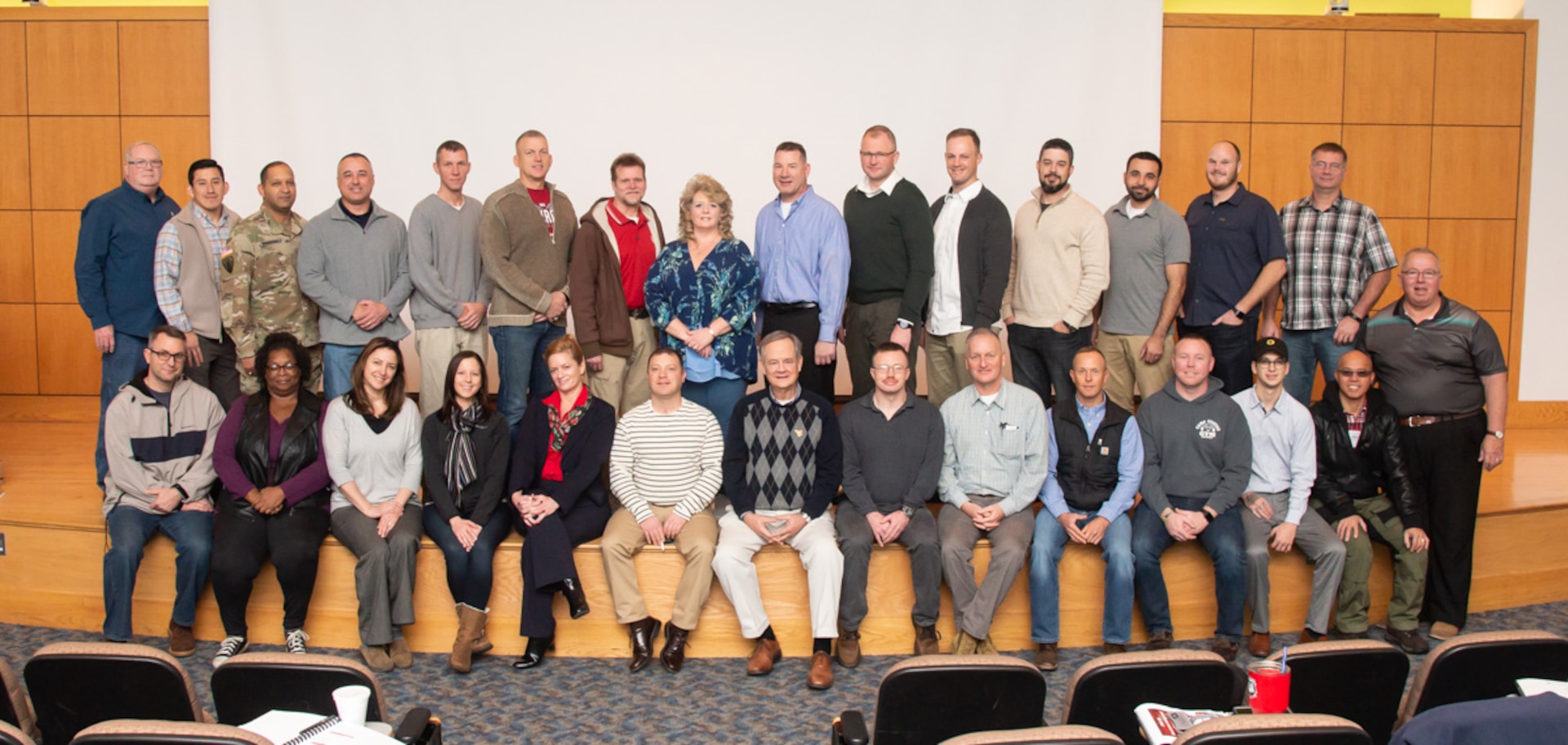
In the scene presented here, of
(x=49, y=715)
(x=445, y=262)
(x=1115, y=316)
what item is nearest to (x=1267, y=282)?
(x=1115, y=316)

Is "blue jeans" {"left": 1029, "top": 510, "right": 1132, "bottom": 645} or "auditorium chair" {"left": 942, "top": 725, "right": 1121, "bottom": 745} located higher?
"auditorium chair" {"left": 942, "top": 725, "right": 1121, "bottom": 745}

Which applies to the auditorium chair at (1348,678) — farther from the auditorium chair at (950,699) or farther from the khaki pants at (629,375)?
the khaki pants at (629,375)

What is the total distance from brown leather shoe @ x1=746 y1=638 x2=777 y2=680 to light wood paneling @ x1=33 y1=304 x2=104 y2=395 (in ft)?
17.3

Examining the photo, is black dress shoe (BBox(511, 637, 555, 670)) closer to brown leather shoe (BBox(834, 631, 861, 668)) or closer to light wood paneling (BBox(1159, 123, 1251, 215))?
brown leather shoe (BBox(834, 631, 861, 668))

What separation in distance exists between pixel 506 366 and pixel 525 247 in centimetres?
52

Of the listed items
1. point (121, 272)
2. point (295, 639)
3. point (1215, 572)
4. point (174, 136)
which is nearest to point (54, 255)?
point (174, 136)

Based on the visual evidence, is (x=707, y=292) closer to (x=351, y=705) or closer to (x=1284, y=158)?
(x=351, y=705)

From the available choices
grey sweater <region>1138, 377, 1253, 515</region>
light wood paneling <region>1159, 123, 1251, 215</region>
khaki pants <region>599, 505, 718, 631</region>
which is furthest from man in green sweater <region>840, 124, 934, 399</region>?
light wood paneling <region>1159, 123, 1251, 215</region>

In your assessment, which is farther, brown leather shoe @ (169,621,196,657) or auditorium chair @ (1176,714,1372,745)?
brown leather shoe @ (169,621,196,657)

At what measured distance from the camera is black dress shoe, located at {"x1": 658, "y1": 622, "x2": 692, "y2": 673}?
3902 mm

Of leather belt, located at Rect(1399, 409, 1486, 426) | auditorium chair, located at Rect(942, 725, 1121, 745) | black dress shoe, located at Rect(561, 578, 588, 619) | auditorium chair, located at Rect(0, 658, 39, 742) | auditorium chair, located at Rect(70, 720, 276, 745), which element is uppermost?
leather belt, located at Rect(1399, 409, 1486, 426)

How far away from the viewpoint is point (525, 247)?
183 inches

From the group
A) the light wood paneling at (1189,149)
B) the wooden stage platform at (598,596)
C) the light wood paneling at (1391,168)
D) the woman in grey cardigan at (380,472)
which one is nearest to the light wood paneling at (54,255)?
the wooden stage platform at (598,596)

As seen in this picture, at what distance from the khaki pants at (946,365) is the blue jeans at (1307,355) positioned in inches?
56.6
